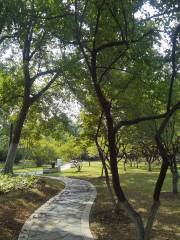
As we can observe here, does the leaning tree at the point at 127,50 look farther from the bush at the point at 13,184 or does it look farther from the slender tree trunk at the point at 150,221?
the bush at the point at 13,184

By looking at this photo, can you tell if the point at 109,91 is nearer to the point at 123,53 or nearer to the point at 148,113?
the point at 148,113

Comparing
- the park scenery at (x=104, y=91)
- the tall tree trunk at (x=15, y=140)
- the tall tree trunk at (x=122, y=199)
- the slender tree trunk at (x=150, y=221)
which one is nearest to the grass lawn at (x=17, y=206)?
the park scenery at (x=104, y=91)

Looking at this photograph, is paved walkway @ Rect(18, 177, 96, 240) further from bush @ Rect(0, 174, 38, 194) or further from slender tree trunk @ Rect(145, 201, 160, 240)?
slender tree trunk @ Rect(145, 201, 160, 240)

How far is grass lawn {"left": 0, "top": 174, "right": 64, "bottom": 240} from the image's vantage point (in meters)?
10.7

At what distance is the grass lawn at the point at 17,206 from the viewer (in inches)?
420

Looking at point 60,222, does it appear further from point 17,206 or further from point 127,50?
point 127,50

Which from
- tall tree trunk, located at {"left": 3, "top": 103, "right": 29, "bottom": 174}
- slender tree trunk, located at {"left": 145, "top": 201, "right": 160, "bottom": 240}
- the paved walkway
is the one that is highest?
tall tree trunk, located at {"left": 3, "top": 103, "right": 29, "bottom": 174}

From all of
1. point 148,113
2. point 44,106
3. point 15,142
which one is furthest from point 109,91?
point 44,106

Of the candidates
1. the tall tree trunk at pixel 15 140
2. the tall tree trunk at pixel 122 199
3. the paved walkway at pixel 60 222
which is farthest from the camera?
the tall tree trunk at pixel 15 140

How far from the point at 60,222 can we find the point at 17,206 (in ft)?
10.4

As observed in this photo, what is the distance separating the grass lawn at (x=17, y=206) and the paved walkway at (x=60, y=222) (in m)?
0.27

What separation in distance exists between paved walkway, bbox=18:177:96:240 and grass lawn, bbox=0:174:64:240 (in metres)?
0.27

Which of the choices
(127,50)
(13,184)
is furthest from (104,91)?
(13,184)

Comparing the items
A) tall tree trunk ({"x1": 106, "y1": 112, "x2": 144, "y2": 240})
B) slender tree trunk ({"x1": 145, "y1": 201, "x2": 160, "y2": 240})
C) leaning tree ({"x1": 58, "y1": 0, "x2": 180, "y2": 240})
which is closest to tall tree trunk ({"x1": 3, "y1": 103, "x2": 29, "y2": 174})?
leaning tree ({"x1": 58, "y1": 0, "x2": 180, "y2": 240})
